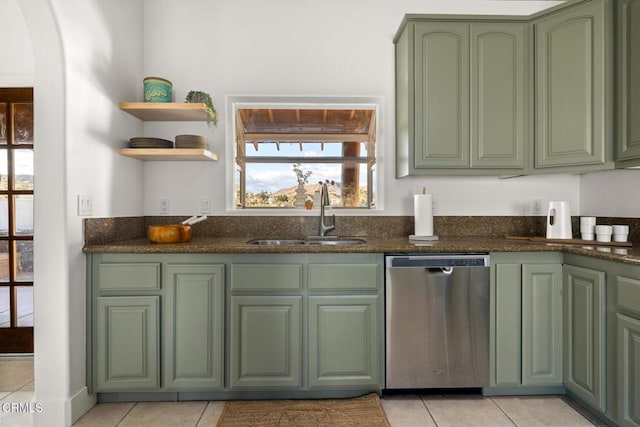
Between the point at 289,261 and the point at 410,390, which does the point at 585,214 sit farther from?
the point at 289,261

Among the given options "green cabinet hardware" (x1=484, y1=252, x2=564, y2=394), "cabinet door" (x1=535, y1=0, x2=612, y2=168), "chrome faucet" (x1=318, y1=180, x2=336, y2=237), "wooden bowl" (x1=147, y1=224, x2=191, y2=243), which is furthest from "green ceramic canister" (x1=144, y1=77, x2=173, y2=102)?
"cabinet door" (x1=535, y1=0, x2=612, y2=168)

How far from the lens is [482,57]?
2.55 meters

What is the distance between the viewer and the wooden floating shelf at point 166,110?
99.9 inches

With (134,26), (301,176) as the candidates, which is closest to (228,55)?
(134,26)

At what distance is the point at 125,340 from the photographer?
2203mm

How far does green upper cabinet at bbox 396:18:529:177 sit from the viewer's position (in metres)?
2.55

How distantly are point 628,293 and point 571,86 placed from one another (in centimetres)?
134

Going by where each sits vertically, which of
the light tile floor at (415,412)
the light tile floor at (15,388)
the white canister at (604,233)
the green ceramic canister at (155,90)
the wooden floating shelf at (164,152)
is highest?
the green ceramic canister at (155,90)

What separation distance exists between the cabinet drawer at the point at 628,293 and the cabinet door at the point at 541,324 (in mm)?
398

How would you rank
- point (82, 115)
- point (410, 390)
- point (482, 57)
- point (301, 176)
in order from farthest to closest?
point (301, 176) → point (482, 57) → point (410, 390) → point (82, 115)

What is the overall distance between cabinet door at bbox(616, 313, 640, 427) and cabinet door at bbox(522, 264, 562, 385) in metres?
0.39

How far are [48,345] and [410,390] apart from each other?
6.80ft

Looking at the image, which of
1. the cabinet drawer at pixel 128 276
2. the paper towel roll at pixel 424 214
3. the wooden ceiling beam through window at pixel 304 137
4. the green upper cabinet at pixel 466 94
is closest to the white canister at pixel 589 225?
the green upper cabinet at pixel 466 94

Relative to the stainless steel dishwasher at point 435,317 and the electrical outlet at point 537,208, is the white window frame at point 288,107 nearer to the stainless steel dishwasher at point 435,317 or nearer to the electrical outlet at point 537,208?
the stainless steel dishwasher at point 435,317
